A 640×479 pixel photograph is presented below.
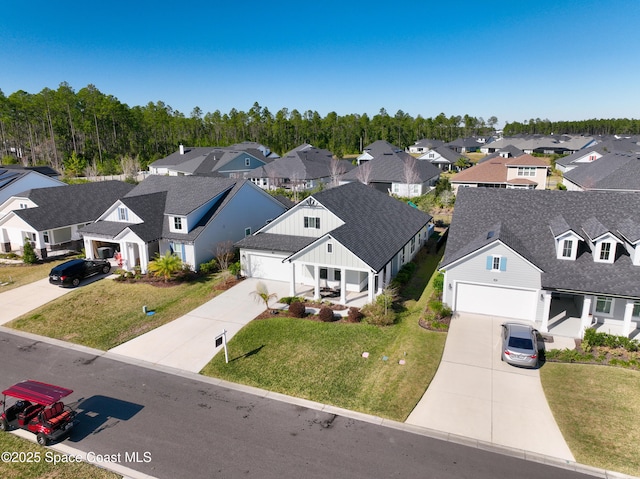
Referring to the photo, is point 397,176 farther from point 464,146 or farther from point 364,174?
point 464,146

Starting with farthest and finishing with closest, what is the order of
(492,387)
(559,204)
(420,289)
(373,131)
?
(373,131), (420,289), (559,204), (492,387)

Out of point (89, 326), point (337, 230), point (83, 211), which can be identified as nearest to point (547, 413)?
point (337, 230)

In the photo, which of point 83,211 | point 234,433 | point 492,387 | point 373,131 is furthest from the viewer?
point 373,131

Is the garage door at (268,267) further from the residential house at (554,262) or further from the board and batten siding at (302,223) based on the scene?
the residential house at (554,262)

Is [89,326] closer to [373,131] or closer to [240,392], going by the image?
[240,392]

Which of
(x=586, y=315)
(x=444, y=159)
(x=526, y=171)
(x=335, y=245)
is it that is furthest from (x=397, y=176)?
(x=586, y=315)

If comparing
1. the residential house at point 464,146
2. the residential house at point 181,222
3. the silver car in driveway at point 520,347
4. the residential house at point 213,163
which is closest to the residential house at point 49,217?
the residential house at point 181,222

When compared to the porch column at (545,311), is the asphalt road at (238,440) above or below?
below
